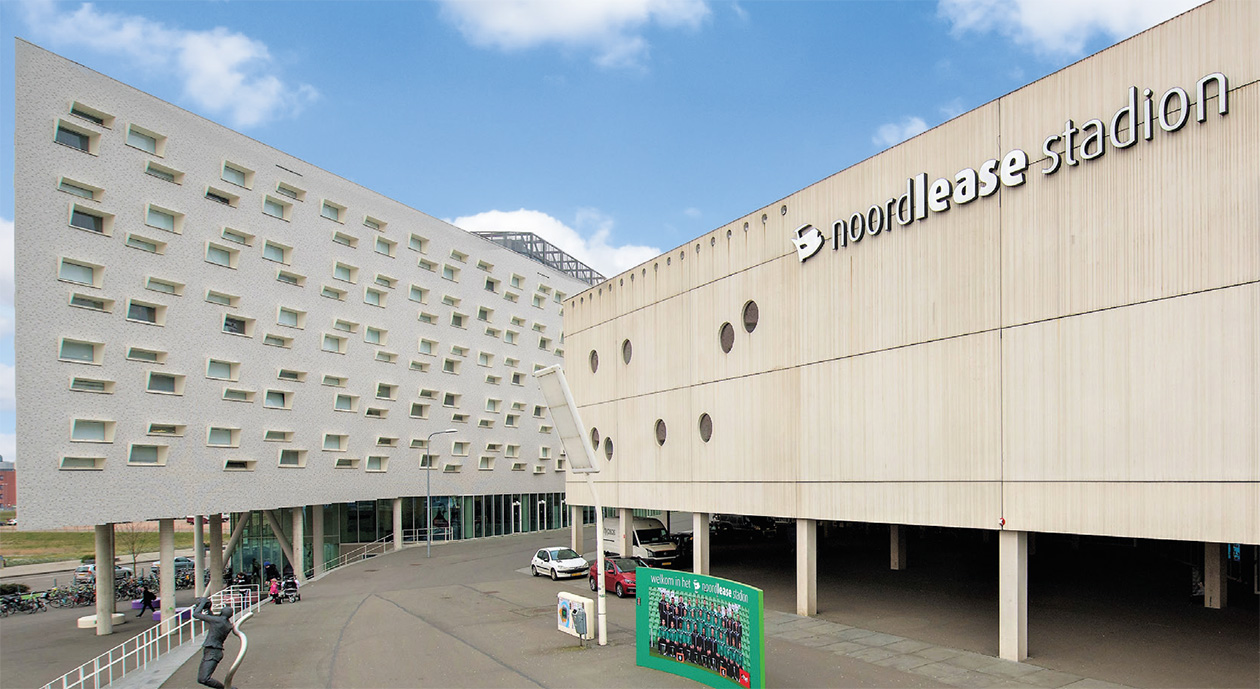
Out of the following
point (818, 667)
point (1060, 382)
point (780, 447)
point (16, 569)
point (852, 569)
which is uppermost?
point (1060, 382)

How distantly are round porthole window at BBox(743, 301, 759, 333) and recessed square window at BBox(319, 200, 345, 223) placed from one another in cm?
2935

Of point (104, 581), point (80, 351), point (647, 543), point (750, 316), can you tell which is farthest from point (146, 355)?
point (750, 316)

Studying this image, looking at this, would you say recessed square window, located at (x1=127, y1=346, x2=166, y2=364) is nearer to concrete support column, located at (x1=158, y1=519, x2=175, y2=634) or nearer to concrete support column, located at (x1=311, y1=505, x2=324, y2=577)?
concrete support column, located at (x1=158, y1=519, x2=175, y2=634)

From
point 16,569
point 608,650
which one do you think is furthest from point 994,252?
point 16,569

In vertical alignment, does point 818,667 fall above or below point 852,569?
above

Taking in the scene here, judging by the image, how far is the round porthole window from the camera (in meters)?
25.2

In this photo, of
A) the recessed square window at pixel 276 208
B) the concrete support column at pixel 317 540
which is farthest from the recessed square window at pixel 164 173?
the concrete support column at pixel 317 540

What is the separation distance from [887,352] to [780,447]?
16.6ft

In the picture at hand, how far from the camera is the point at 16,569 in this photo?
7200cm

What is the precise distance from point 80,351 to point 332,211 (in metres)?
18.1

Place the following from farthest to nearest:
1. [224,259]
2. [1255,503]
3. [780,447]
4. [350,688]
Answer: [224,259]
[780,447]
[350,688]
[1255,503]

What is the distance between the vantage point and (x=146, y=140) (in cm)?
3444

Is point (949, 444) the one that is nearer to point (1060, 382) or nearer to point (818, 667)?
point (1060, 382)

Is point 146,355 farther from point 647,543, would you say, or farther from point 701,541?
point 701,541
